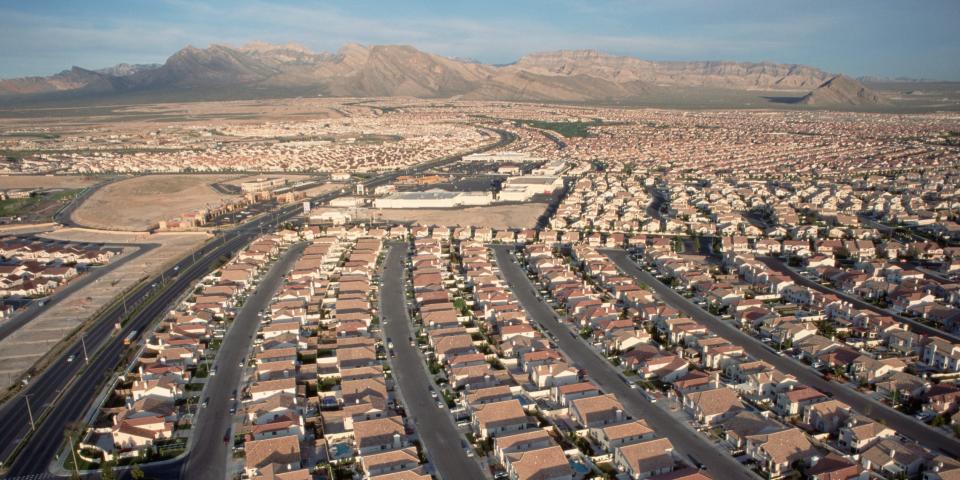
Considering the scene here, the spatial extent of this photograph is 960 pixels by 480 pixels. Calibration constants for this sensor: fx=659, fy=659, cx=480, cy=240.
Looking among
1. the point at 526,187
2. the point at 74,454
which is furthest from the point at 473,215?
the point at 74,454

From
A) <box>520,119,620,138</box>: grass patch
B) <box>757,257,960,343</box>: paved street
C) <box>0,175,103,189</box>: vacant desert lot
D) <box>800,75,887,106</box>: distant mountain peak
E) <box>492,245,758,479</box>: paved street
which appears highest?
<box>800,75,887,106</box>: distant mountain peak

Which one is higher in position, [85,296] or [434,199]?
[434,199]

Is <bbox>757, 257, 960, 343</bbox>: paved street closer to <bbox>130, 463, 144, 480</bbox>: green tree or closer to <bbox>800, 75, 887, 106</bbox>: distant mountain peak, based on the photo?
<bbox>130, 463, 144, 480</bbox>: green tree

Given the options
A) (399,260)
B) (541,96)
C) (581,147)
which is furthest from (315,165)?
(541,96)

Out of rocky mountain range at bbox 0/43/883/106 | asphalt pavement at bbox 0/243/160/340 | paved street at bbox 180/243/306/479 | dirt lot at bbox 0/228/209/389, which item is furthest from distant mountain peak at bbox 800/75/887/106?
paved street at bbox 180/243/306/479

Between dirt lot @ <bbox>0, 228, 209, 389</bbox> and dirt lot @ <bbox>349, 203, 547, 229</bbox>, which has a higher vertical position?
dirt lot @ <bbox>349, 203, 547, 229</bbox>

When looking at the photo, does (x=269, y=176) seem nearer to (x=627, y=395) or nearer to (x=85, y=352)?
(x=85, y=352)

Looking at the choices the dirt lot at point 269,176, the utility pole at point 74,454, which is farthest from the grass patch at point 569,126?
the utility pole at point 74,454
